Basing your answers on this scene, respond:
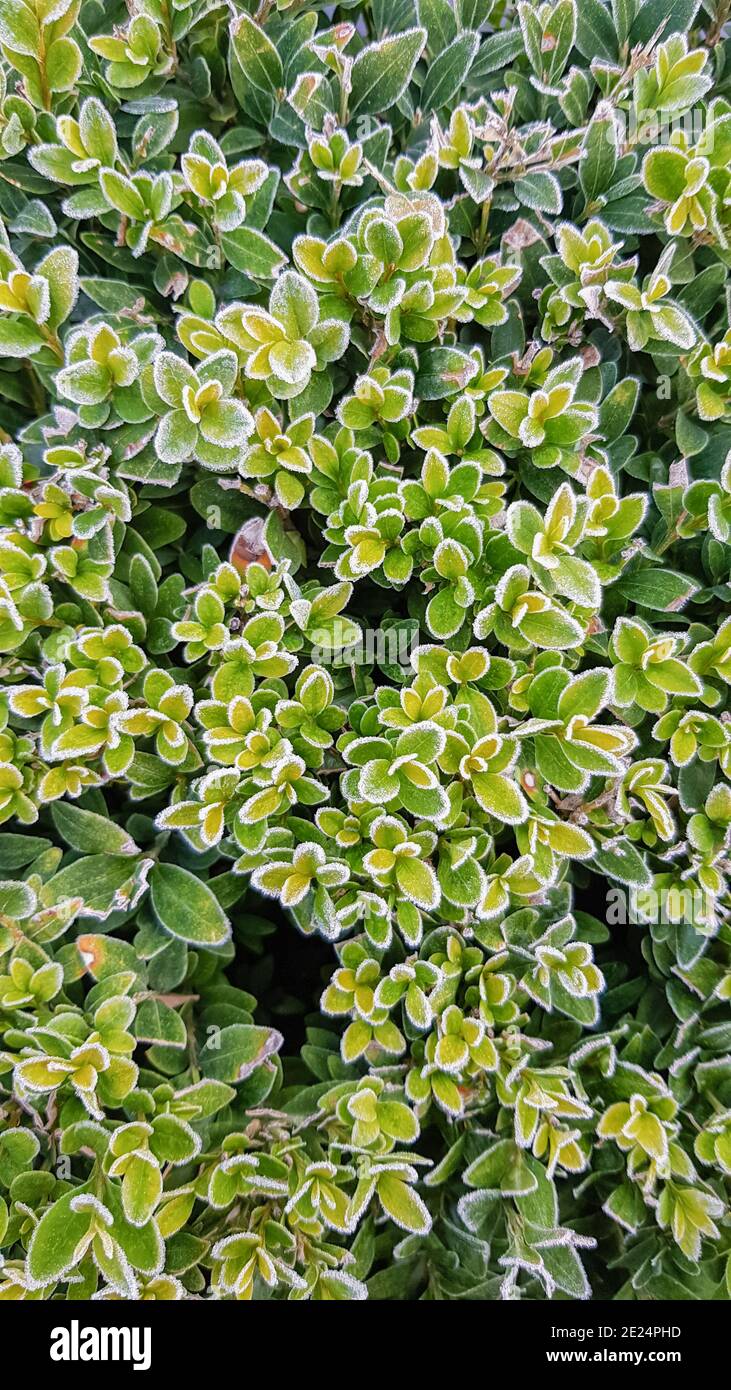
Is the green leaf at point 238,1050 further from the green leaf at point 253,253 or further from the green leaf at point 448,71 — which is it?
the green leaf at point 448,71

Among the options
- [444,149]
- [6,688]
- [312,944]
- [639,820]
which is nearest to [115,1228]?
[312,944]

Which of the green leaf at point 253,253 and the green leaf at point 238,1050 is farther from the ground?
the green leaf at point 253,253

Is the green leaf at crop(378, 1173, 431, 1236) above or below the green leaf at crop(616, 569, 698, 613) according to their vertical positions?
below

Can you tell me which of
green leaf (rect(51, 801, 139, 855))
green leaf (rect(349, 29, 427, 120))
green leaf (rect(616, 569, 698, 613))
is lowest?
green leaf (rect(51, 801, 139, 855))

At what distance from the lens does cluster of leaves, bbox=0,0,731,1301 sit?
1115mm

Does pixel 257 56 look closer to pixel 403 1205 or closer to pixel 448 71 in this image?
pixel 448 71

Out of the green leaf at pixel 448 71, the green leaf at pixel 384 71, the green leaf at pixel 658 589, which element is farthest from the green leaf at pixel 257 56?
the green leaf at pixel 658 589

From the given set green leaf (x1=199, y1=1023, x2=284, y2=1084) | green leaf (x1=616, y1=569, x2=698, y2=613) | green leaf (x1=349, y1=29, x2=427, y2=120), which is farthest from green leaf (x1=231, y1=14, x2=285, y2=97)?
green leaf (x1=199, y1=1023, x2=284, y2=1084)

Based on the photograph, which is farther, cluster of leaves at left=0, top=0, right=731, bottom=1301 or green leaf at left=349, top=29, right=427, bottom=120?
green leaf at left=349, top=29, right=427, bottom=120

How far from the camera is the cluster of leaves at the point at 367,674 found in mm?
1115

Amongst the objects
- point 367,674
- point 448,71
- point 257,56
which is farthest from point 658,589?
point 257,56

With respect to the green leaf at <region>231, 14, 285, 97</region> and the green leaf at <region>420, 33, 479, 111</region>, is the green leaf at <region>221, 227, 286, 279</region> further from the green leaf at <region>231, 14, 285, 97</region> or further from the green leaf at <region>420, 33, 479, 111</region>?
the green leaf at <region>420, 33, 479, 111</region>

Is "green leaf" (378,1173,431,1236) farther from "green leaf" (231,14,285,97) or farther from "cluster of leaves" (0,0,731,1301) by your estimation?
"green leaf" (231,14,285,97)

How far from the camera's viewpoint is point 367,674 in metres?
1.26
